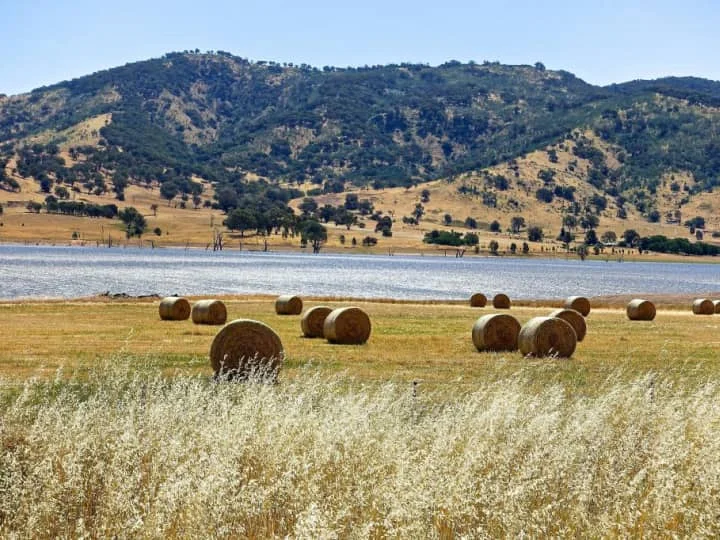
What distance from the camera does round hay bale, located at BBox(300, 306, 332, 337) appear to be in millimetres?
36344

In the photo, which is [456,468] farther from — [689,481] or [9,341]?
[9,341]

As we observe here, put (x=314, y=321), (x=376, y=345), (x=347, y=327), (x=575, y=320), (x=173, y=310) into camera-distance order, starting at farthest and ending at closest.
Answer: (x=173, y=310) < (x=575, y=320) < (x=314, y=321) < (x=347, y=327) < (x=376, y=345)

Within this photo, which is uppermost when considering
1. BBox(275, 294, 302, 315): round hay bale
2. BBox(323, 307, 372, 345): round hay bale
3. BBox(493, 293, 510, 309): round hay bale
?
BBox(323, 307, 372, 345): round hay bale

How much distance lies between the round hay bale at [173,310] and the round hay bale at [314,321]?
9.88 m

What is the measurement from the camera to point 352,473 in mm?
11867

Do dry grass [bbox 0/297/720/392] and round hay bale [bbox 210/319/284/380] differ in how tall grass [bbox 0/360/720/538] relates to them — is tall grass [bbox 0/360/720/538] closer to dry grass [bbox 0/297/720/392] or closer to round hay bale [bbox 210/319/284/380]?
dry grass [bbox 0/297/720/392]

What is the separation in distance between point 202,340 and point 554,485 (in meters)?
23.0

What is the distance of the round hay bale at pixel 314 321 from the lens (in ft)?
119

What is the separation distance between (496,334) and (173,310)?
61.3 feet

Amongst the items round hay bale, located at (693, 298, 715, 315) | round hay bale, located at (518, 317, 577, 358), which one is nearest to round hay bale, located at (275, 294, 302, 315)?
round hay bale, located at (518, 317, 577, 358)

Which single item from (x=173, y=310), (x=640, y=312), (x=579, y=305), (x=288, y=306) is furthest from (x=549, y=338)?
(x=579, y=305)

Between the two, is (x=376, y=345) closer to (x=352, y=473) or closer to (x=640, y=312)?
(x=352, y=473)

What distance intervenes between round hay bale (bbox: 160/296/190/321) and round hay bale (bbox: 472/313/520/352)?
17.8 m

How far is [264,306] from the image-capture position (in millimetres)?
55625
